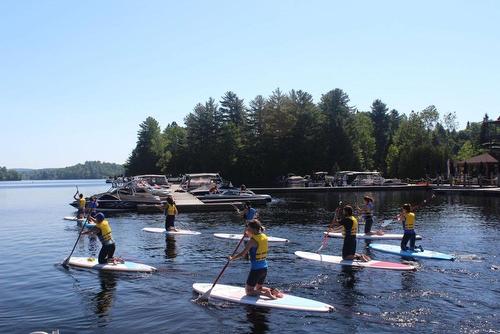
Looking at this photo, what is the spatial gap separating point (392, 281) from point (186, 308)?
7041 mm

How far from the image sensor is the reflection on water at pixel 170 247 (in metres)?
22.3

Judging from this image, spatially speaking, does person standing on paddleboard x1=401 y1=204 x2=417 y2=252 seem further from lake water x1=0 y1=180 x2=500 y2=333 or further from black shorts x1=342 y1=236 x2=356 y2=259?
black shorts x1=342 y1=236 x2=356 y2=259

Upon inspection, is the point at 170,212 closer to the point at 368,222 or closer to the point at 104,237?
the point at 104,237

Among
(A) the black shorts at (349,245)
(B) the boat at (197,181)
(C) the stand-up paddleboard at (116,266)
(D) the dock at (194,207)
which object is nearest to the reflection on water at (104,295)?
(C) the stand-up paddleboard at (116,266)

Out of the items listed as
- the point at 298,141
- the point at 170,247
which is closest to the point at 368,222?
the point at 170,247

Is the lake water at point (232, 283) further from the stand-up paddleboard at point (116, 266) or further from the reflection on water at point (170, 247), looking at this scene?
the stand-up paddleboard at point (116, 266)

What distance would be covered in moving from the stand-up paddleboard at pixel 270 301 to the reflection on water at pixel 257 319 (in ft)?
0.45

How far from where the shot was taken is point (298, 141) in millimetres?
98125

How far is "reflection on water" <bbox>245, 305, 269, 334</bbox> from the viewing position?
12023mm

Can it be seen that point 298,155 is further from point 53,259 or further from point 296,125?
point 53,259

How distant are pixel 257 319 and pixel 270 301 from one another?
0.94m

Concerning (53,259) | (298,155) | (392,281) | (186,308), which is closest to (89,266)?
(53,259)

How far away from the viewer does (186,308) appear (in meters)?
13.8

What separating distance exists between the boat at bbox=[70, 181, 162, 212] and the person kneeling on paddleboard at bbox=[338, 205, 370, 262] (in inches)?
1256
